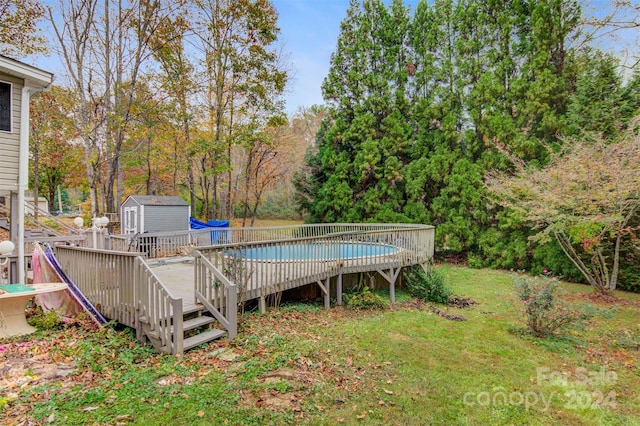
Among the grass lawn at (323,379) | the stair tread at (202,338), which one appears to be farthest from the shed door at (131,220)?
the stair tread at (202,338)

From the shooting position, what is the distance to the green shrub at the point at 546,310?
5.71 metres

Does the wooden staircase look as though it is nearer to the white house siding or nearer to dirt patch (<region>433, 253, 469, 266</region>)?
the white house siding

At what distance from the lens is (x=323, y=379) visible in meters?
3.85

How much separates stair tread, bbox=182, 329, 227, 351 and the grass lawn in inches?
4.1

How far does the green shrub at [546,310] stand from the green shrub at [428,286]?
2.68 m

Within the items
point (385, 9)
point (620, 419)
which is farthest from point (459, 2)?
point (620, 419)

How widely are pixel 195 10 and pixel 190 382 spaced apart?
1621cm

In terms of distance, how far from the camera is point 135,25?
43.1 feet

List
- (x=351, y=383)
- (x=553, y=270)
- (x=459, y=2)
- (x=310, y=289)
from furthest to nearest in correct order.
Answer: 1. (x=459, y=2)
2. (x=553, y=270)
3. (x=310, y=289)
4. (x=351, y=383)

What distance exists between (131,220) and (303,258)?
38.5ft

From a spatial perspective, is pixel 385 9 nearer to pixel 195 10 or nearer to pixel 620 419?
pixel 195 10

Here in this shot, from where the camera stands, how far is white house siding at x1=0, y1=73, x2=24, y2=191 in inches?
239

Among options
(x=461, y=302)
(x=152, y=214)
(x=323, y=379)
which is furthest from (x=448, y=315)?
(x=152, y=214)

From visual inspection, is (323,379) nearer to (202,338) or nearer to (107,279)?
(202,338)
